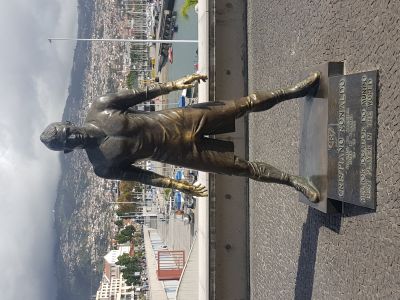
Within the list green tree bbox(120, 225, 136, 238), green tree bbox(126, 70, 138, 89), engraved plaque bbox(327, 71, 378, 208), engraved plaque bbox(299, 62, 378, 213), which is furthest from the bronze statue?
green tree bbox(120, 225, 136, 238)

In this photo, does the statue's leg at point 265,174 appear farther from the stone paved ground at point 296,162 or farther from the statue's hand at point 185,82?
the statue's hand at point 185,82

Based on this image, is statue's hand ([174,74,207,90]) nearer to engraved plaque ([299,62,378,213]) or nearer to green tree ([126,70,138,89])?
engraved plaque ([299,62,378,213])

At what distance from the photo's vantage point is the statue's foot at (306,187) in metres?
6.58

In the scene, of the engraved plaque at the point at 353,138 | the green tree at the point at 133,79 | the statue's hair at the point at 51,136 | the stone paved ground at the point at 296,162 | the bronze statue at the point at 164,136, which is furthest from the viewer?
the green tree at the point at 133,79

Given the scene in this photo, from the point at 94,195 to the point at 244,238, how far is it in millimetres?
171667

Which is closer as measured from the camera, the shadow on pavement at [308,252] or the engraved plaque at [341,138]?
the engraved plaque at [341,138]

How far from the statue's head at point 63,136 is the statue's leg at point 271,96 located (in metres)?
1.95

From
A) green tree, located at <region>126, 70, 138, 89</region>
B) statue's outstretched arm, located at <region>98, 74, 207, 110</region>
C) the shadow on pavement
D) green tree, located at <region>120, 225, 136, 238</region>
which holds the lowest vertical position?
green tree, located at <region>120, 225, 136, 238</region>

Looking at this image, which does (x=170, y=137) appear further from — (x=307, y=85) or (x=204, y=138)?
(x=307, y=85)

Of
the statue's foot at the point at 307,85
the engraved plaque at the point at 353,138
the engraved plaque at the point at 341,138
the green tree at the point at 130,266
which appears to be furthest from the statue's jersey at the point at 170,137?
the green tree at the point at 130,266

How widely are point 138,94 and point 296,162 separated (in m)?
3.12

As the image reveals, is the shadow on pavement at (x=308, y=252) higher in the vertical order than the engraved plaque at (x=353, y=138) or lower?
lower

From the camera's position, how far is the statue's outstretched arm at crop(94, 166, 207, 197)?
6.43m

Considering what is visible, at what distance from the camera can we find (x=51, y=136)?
6.05 meters
